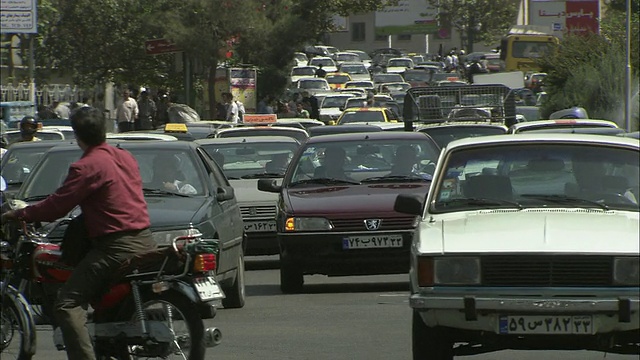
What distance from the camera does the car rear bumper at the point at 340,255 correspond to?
13922 mm

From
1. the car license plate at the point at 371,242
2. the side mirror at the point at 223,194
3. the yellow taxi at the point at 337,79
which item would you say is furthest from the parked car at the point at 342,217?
the yellow taxi at the point at 337,79

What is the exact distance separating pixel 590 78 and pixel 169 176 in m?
32.3

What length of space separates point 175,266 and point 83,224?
0.60 m

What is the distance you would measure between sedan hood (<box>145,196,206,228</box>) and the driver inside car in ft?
0.76

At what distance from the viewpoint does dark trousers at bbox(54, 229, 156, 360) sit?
847 centimetres

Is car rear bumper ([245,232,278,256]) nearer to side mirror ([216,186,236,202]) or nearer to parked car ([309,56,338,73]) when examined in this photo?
side mirror ([216,186,236,202])

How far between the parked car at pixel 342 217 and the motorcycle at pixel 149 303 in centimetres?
510

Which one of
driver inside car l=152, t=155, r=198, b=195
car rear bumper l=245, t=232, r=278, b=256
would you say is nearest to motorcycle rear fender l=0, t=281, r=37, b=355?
driver inside car l=152, t=155, r=198, b=195

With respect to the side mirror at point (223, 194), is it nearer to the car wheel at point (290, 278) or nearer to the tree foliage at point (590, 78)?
the car wheel at point (290, 278)

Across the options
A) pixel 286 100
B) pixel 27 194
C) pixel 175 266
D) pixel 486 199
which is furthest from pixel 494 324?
pixel 286 100

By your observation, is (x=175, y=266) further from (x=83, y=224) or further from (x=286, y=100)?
(x=286, y=100)

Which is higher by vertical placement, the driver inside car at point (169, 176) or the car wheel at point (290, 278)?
the driver inside car at point (169, 176)

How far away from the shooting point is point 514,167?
9445 millimetres

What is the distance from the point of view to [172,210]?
1198cm
